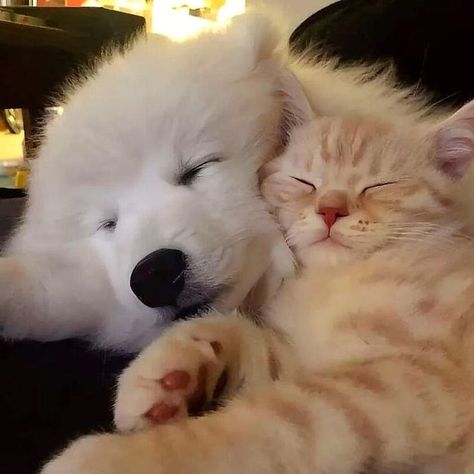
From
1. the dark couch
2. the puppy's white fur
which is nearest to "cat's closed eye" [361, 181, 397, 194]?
the puppy's white fur

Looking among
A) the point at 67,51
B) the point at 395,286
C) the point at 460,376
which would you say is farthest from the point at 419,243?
the point at 67,51

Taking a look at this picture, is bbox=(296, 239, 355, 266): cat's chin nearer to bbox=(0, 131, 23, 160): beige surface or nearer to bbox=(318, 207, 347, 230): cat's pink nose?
bbox=(318, 207, 347, 230): cat's pink nose

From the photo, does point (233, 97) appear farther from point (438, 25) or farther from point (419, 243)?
point (438, 25)

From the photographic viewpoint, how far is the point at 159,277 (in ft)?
2.48

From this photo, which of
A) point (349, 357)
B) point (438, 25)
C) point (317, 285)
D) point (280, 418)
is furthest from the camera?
point (438, 25)

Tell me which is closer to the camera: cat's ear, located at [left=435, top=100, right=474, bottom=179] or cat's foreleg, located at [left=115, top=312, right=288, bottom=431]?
cat's foreleg, located at [left=115, top=312, right=288, bottom=431]

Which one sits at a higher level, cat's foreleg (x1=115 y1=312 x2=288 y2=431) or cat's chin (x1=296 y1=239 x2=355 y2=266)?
cat's chin (x1=296 y1=239 x2=355 y2=266)

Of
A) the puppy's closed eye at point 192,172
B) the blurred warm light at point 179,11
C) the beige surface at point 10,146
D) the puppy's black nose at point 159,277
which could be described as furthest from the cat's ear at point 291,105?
the beige surface at point 10,146

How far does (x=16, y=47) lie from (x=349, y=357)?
1236 millimetres

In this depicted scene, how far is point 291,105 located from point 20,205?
0.57m

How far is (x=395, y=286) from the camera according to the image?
752mm

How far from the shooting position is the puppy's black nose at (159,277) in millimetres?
753

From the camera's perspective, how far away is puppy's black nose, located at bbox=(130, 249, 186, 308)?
75 cm

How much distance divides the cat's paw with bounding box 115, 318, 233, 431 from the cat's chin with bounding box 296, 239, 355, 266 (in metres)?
0.14
